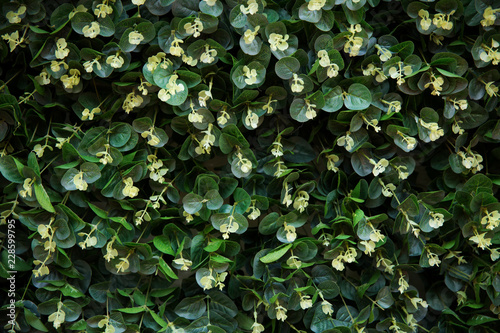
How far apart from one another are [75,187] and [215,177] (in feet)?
1.13

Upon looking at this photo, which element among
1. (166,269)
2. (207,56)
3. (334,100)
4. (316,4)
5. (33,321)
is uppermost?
(316,4)

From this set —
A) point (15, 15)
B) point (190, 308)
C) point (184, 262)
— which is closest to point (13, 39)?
point (15, 15)

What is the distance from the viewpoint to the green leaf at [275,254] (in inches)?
43.4

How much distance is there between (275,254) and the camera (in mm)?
1113

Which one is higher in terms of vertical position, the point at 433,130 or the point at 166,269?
the point at 433,130

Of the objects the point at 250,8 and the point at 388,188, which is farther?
the point at 388,188

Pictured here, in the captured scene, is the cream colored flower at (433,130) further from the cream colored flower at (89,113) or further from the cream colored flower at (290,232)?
the cream colored flower at (89,113)

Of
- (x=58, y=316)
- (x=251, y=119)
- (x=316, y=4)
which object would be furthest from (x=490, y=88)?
(x=58, y=316)

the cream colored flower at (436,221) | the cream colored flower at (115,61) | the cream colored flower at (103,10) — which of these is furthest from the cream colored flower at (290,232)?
the cream colored flower at (103,10)

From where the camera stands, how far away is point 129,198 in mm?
1144

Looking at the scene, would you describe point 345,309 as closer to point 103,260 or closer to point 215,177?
point 215,177

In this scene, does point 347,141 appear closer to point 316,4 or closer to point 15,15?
point 316,4

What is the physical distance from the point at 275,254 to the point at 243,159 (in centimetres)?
26

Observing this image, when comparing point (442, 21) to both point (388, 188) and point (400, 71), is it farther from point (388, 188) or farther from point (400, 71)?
point (388, 188)
